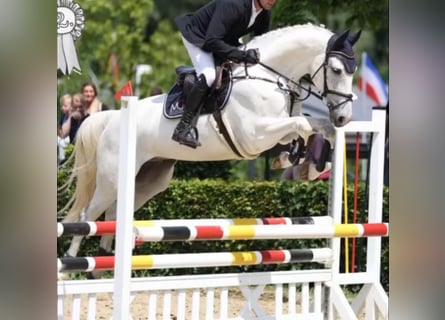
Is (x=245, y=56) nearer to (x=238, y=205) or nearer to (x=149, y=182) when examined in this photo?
(x=149, y=182)

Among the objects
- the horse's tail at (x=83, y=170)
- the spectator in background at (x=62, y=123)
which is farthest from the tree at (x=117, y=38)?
the horse's tail at (x=83, y=170)

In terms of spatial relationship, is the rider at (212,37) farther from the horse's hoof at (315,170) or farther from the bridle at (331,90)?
the horse's hoof at (315,170)

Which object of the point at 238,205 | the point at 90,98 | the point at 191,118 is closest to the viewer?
the point at 191,118

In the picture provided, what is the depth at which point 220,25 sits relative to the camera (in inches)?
153

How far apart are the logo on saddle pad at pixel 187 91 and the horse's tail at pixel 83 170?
22.0 inches

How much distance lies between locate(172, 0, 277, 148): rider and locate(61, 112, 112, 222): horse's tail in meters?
0.62

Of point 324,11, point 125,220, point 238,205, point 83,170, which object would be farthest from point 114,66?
point 125,220

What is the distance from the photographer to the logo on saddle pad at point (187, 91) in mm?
4078

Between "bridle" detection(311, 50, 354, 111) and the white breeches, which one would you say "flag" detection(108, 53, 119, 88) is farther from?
"bridle" detection(311, 50, 354, 111)

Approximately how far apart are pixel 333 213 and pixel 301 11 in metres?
2.82

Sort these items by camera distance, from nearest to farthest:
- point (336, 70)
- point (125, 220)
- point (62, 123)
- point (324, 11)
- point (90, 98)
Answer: point (125, 220)
point (336, 70)
point (62, 123)
point (90, 98)
point (324, 11)

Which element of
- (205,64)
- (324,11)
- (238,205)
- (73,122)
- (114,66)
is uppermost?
(114,66)

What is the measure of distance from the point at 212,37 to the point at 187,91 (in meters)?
0.29
